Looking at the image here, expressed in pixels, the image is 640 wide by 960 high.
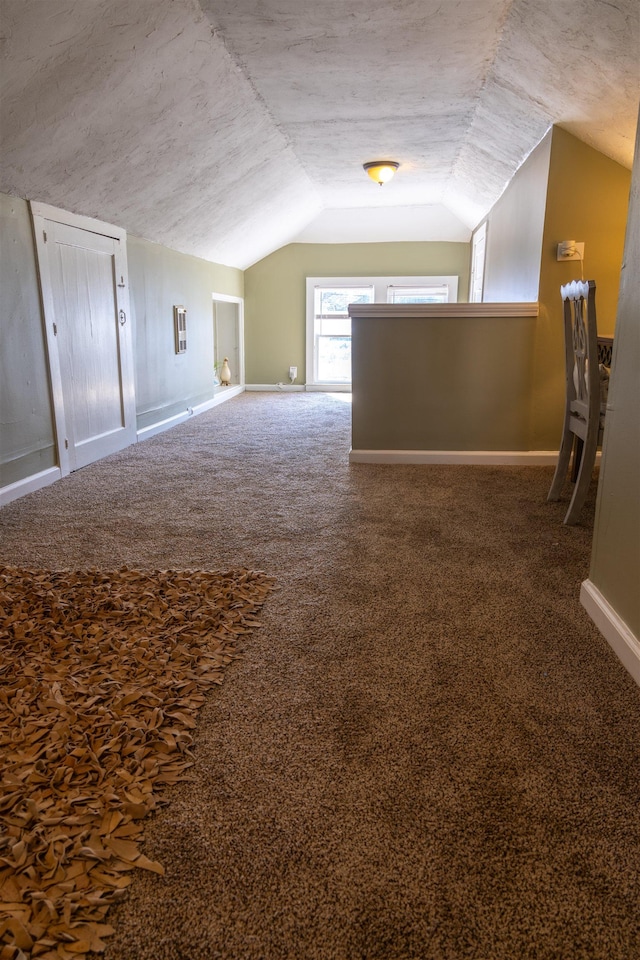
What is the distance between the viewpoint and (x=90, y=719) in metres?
1.47

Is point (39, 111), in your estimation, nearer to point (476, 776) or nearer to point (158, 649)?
point (158, 649)

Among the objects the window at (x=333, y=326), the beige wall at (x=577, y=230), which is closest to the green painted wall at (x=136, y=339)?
the window at (x=333, y=326)

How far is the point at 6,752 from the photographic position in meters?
1.37

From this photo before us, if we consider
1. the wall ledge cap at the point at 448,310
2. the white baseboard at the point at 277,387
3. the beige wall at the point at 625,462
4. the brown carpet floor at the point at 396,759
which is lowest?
the brown carpet floor at the point at 396,759

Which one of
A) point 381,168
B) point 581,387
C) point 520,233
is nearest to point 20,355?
point 581,387

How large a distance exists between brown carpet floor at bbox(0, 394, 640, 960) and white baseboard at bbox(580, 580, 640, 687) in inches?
1.3

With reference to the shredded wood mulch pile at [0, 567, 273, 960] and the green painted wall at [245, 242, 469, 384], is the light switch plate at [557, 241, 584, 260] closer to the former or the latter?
the shredded wood mulch pile at [0, 567, 273, 960]

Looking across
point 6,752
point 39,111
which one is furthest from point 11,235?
point 6,752

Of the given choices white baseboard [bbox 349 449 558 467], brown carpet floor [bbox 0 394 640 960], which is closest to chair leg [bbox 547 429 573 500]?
brown carpet floor [bbox 0 394 640 960]

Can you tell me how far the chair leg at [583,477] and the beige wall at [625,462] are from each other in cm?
92

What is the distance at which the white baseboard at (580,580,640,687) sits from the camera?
170 centimetres

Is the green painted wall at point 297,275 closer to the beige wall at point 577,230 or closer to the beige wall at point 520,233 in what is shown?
the beige wall at point 520,233

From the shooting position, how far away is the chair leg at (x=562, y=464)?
322 centimetres

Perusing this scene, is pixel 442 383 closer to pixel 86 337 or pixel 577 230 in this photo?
pixel 577 230
